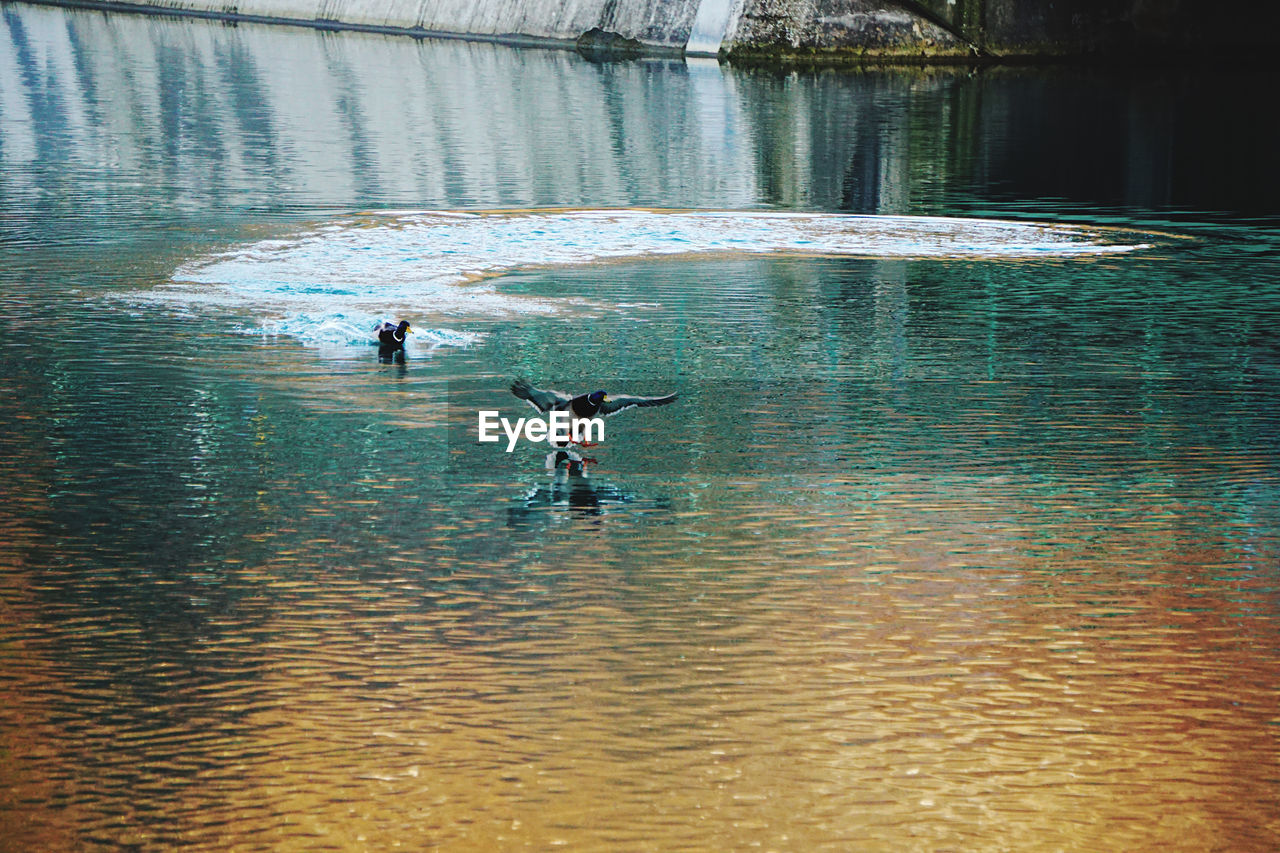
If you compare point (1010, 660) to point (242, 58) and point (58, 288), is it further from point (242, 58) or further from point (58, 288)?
point (242, 58)

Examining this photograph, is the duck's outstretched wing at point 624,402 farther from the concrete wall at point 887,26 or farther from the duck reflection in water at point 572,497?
the concrete wall at point 887,26

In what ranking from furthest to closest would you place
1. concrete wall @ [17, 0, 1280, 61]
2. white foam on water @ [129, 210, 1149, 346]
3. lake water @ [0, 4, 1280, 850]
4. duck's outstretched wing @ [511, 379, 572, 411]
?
1. concrete wall @ [17, 0, 1280, 61]
2. white foam on water @ [129, 210, 1149, 346]
3. duck's outstretched wing @ [511, 379, 572, 411]
4. lake water @ [0, 4, 1280, 850]

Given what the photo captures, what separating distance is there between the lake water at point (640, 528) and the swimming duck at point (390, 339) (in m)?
0.17

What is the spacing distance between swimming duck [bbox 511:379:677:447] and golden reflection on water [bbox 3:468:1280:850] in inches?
22.0

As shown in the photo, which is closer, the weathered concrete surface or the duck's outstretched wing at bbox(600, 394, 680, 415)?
the duck's outstretched wing at bbox(600, 394, 680, 415)

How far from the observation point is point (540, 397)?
19.6 ft

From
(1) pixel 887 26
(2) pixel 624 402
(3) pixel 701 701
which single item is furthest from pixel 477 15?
(3) pixel 701 701

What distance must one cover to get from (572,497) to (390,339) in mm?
2181

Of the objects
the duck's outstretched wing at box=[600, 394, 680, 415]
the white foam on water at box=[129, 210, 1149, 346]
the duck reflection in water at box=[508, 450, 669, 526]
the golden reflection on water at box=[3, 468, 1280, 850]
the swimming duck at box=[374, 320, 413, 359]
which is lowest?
the golden reflection on water at box=[3, 468, 1280, 850]

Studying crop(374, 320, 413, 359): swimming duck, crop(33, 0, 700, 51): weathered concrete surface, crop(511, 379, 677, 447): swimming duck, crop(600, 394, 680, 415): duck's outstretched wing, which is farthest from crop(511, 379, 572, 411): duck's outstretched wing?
crop(33, 0, 700, 51): weathered concrete surface

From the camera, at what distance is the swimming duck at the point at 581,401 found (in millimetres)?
5906

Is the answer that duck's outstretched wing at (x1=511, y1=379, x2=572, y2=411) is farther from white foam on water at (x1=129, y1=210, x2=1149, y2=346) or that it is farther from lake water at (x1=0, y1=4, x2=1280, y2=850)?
white foam on water at (x1=129, y1=210, x2=1149, y2=346)

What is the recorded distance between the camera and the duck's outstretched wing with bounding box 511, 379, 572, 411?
19.4 feet

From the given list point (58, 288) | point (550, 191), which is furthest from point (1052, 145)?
point (58, 288)
